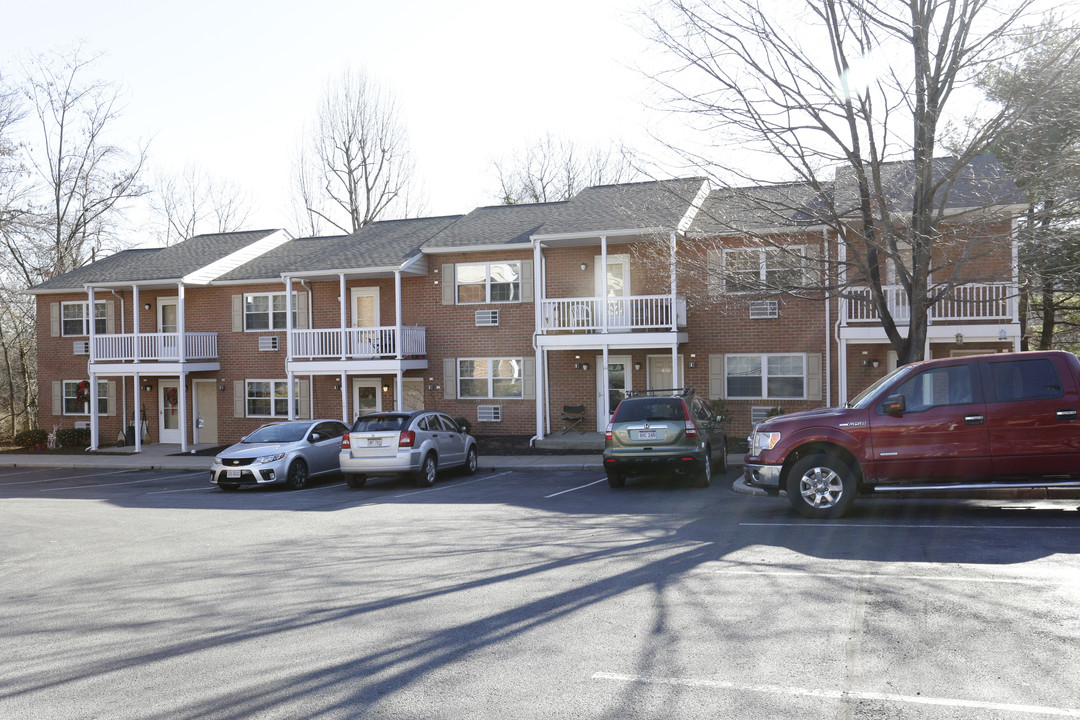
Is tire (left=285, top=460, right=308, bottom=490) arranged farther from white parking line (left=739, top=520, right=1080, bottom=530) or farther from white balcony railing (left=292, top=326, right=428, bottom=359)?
white parking line (left=739, top=520, right=1080, bottom=530)

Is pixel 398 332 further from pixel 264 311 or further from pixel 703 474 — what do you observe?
pixel 703 474

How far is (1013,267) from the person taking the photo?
16.8 metres

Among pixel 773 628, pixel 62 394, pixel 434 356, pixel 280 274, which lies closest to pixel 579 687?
pixel 773 628

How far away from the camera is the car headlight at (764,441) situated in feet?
36.6

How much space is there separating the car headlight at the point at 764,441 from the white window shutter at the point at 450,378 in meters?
16.0

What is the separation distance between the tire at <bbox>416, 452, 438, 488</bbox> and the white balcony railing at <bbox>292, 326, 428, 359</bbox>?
8556 mm

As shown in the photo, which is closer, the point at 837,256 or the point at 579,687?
the point at 579,687

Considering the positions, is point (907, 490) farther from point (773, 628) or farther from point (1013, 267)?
point (1013, 267)

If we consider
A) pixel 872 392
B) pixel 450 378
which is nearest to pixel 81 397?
pixel 450 378

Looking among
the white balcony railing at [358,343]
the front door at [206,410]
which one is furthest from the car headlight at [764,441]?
the front door at [206,410]

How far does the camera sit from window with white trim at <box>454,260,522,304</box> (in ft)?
86.2

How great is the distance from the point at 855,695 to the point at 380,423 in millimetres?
13178

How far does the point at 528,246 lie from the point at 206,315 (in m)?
12.0

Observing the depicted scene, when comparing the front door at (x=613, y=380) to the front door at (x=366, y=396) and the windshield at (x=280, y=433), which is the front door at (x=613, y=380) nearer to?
the front door at (x=366, y=396)
